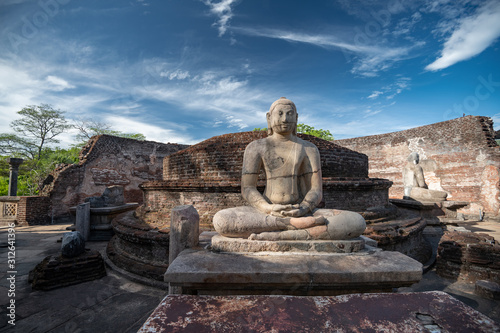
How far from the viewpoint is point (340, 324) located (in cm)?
118

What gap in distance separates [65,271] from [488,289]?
6.16 meters

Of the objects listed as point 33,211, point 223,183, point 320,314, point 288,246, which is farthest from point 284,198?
point 33,211

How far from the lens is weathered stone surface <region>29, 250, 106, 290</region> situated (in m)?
3.43

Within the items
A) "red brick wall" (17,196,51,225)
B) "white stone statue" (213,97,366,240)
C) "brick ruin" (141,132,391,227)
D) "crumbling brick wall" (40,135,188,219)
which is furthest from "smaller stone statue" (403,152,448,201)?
"red brick wall" (17,196,51,225)

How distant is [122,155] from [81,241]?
9.72 metres

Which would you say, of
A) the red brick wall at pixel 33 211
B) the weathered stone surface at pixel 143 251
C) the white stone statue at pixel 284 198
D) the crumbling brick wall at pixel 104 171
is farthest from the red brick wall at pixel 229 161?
the red brick wall at pixel 33 211

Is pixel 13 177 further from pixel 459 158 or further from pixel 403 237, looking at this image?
pixel 459 158

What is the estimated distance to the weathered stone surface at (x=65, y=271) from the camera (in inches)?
135

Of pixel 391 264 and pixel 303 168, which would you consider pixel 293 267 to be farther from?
pixel 303 168

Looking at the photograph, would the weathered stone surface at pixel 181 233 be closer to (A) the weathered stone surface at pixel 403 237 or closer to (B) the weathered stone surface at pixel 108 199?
(A) the weathered stone surface at pixel 403 237

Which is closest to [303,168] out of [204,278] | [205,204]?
[204,278]

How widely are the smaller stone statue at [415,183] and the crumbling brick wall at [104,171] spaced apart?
1179cm

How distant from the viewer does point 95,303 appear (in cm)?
305

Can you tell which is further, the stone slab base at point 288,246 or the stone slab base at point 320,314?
the stone slab base at point 288,246
